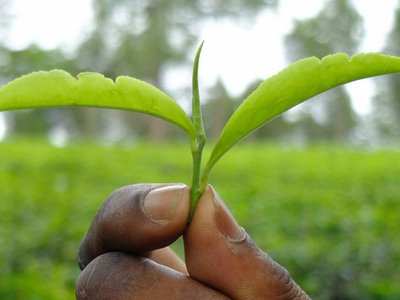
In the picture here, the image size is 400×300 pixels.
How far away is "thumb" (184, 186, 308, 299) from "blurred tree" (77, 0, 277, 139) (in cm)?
733

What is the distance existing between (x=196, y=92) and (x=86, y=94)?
113 mm

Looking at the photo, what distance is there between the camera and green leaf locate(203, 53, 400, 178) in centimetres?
64

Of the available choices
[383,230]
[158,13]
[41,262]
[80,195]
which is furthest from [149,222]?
[158,13]

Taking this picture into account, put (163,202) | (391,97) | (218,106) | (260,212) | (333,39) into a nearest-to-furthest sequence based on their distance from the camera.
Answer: (163,202), (260,212), (218,106), (333,39), (391,97)

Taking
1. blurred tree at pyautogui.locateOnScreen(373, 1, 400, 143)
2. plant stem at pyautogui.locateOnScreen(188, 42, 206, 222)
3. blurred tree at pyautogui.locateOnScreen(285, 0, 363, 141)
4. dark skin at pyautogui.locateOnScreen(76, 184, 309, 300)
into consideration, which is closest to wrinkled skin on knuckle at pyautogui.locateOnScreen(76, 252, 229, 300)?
dark skin at pyautogui.locateOnScreen(76, 184, 309, 300)

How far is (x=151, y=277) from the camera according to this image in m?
0.85

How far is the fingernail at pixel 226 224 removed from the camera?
31.5 inches

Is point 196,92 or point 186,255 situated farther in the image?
point 186,255

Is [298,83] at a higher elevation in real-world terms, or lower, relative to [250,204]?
higher

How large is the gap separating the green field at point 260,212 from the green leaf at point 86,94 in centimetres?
111

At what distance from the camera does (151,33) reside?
11117 mm

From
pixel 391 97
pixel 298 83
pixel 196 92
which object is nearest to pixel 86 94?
pixel 196 92

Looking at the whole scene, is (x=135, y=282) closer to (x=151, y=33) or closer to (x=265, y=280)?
(x=265, y=280)

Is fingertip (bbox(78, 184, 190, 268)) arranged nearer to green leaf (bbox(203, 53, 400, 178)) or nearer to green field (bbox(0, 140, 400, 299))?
green leaf (bbox(203, 53, 400, 178))
